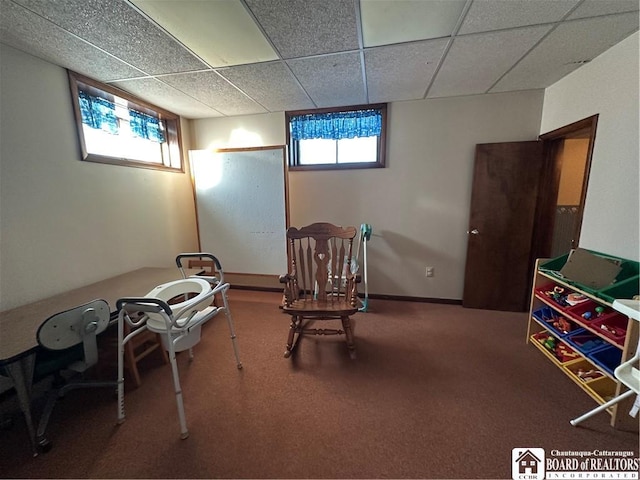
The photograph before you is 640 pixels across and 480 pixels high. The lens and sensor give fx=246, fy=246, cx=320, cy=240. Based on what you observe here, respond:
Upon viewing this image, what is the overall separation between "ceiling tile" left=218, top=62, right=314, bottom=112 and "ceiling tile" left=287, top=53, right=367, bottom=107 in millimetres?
97

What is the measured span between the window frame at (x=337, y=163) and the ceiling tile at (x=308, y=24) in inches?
47.7

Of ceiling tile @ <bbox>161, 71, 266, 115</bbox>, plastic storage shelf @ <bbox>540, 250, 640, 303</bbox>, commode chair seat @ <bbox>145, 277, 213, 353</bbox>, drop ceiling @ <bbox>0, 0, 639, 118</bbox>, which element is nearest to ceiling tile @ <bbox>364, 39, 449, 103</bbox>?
drop ceiling @ <bbox>0, 0, 639, 118</bbox>

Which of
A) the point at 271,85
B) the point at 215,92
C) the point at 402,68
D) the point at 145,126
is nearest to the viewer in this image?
the point at 402,68

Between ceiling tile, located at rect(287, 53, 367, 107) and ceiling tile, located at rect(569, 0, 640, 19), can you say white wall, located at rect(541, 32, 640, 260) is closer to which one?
ceiling tile, located at rect(569, 0, 640, 19)

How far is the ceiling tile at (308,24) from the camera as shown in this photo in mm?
1376

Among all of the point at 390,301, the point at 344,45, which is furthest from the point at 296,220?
the point at 344,45

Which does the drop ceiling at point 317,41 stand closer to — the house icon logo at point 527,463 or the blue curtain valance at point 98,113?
the blue curtain valance at point 98,113

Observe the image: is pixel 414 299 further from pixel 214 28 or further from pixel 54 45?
pixel 54 45

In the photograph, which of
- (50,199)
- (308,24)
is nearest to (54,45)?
(50,199)

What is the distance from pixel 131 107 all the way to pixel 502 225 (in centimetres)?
422

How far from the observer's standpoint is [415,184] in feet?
9.66

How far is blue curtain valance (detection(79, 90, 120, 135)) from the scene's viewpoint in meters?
2.15

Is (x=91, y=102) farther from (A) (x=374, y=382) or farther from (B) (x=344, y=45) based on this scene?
(A) (x=374, y=382)

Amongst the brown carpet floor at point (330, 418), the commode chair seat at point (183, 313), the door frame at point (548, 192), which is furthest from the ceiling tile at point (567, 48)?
the commode chair seat at point (183, 313)
